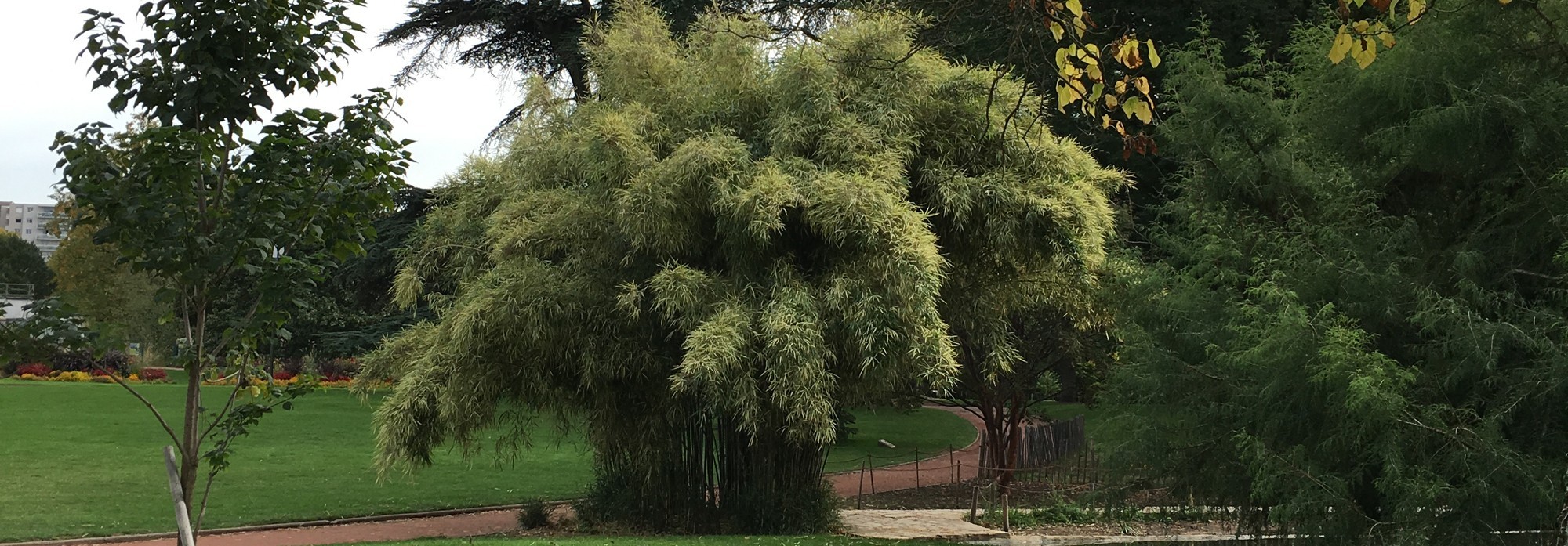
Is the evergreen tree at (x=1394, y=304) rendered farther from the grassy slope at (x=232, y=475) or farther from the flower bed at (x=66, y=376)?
the flower bed at (x=66, y=376)

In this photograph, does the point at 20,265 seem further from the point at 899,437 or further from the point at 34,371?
the point at 899,437

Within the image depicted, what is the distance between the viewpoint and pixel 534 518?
11.3 m

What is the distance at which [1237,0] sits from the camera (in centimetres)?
1240

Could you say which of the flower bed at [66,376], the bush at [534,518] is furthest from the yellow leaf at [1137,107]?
the flower bed at [66,376]

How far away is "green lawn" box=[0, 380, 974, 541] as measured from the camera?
11.9 metres

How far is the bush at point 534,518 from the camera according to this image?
11.3 m

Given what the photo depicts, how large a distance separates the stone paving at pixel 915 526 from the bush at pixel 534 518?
9.31ft

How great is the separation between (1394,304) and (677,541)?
16.7 feet

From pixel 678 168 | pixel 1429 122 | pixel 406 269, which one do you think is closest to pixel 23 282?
pixel 406 269

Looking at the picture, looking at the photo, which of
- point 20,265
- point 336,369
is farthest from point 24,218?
point 336,369

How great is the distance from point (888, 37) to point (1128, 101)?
260 inches

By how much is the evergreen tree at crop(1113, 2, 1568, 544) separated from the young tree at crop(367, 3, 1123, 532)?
1902 millimetres

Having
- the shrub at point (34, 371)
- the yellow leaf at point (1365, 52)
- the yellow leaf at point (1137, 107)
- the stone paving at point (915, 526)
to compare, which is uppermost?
the yellow leaf at point (1365, 52)

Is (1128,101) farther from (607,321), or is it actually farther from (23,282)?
(23,282)
